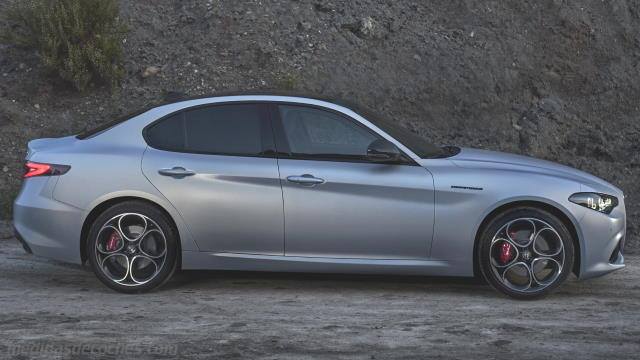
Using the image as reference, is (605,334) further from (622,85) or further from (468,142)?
(622,85)

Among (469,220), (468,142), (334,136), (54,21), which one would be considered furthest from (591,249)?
(54,21)

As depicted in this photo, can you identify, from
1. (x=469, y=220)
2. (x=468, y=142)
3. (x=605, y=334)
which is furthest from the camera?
(x=468, y=142)

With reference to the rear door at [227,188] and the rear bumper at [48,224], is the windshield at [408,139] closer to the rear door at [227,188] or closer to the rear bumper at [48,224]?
the rear door at [227,188]

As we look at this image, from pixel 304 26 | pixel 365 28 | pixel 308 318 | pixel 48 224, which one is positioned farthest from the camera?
pixel 304 26

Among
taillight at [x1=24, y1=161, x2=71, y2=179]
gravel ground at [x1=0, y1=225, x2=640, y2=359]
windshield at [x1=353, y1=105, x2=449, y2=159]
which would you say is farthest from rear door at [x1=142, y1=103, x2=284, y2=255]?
windshield at [x1=353, y1=105, x2=449, y2=159]

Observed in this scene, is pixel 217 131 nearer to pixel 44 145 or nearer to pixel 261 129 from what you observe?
pixel 261 129

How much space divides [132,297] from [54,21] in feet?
24.0

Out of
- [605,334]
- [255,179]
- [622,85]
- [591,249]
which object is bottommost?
[605,334]

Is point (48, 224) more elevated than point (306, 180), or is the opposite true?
point (306, 180)

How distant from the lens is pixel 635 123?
13750 mm

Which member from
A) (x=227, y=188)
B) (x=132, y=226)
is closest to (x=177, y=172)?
(x=227, y=188)

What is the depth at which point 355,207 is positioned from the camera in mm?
7410

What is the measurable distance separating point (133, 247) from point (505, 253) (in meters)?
2.86

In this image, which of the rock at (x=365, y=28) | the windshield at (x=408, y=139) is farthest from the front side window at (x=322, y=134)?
the rock at (x=365, y=28)
